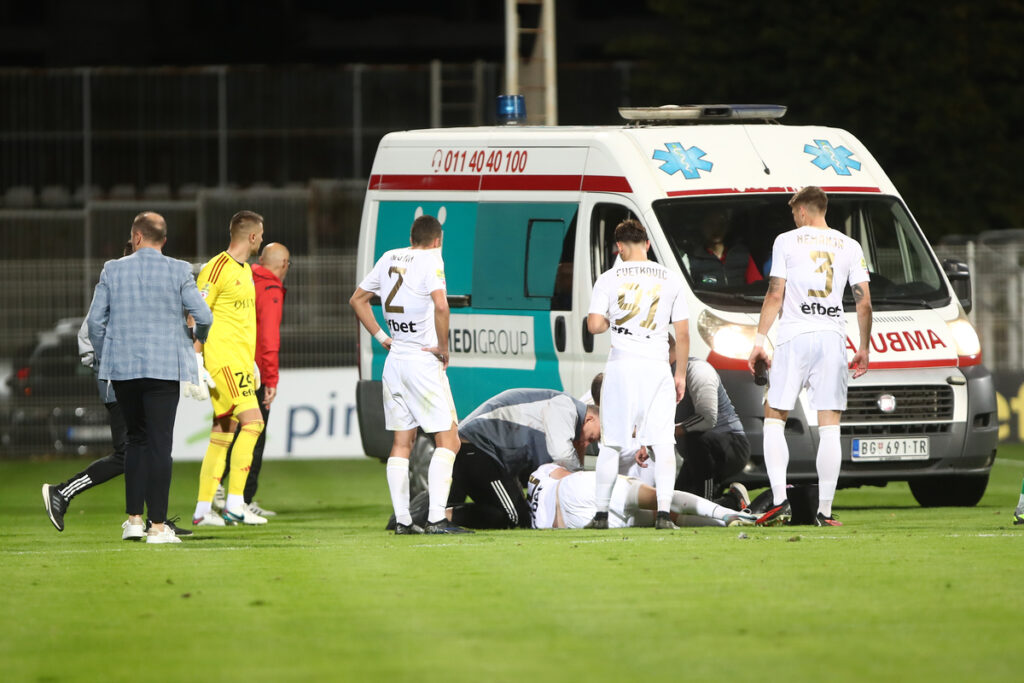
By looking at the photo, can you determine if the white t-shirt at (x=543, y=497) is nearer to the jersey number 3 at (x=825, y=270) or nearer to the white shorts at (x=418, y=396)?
the white shorts at (x=418, y=396)

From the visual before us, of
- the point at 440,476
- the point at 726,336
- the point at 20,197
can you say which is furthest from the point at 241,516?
the point at 20,197

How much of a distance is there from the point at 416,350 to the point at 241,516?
8.91ft

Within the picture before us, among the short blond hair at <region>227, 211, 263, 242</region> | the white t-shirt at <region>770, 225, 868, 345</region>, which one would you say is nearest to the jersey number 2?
the short blond hair at <region>227, 211, 263, 242</region>

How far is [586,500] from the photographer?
11.6m

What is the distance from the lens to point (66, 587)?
8758 millimetres

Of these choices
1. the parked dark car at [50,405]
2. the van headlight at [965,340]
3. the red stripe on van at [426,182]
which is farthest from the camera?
the parked dark car at [50,405]

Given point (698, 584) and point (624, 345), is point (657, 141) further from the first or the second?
point (698, 584)

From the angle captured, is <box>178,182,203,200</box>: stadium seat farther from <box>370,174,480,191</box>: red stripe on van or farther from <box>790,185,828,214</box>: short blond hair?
<box>790,185,828,214</box>: short blond hair

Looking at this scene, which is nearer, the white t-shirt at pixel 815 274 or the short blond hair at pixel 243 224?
the white t-shirt at pixel 815 274

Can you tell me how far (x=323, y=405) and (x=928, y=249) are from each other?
8.81 meters

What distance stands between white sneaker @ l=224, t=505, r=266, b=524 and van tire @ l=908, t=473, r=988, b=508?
4295mm

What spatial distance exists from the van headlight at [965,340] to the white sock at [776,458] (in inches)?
79.2

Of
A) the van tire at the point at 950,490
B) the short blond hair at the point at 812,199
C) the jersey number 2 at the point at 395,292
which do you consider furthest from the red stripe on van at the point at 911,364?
the jersey number 2 at the point at 395,292

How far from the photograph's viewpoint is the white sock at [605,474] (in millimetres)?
11070
